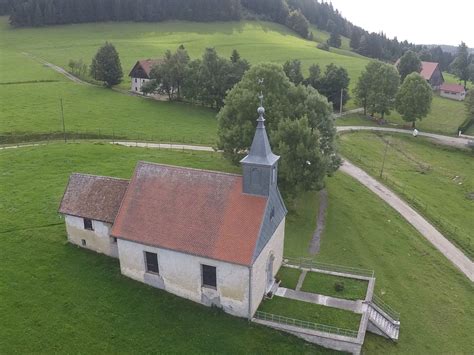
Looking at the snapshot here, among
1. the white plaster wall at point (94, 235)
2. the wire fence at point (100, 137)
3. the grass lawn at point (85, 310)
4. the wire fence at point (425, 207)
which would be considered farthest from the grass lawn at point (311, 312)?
the wire fence at point (100, 137)

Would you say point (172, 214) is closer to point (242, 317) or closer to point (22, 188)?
point (242, 317)

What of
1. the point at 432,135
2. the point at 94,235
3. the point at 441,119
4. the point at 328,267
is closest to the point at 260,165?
the point at 328,267

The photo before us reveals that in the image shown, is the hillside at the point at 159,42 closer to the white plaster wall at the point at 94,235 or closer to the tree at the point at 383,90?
the tree at the point at 383,90

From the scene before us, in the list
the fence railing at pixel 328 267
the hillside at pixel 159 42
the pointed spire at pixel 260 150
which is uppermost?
the hillside at pixel 159 42

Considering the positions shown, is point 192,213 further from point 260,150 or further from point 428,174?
point 428,174

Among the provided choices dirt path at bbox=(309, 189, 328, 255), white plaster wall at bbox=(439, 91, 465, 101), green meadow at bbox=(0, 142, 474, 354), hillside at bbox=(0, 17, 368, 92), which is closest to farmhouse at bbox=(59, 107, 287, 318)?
green meadow at bbox=(0, 142, 474, 354)

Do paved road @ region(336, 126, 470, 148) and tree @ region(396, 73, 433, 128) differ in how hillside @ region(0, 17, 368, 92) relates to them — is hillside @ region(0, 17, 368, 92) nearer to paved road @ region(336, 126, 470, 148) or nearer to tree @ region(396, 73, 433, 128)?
tree @ region(396, 73, 433, 128)

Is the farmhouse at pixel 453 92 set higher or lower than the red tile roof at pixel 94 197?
lower
